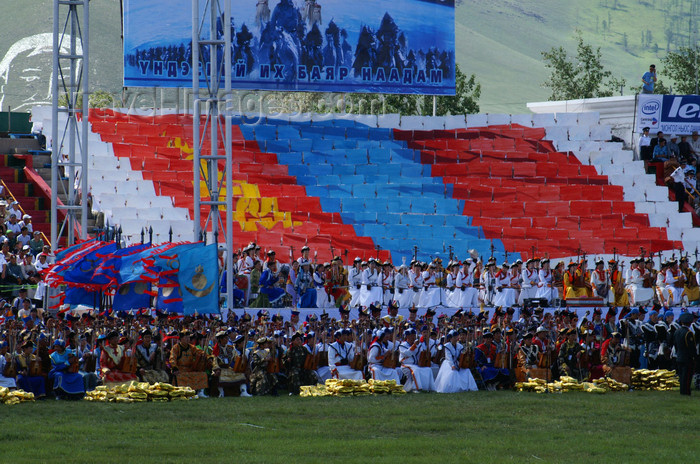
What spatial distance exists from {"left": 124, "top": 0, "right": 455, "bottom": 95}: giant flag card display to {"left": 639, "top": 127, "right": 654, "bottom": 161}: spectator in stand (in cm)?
760

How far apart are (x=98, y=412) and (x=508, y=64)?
547 feet

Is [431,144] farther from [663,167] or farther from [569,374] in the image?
[569,374]

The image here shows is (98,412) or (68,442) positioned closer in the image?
(68,442)

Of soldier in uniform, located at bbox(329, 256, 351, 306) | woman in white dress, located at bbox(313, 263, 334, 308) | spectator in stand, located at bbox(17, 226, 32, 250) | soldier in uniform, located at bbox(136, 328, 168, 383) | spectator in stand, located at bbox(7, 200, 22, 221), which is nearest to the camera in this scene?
soldier in uniform, located at bbox(136, 328, 168, 383)

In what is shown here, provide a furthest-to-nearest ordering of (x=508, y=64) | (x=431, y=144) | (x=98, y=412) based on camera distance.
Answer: (x=508, y=64) → (x=431, y=144) → (x=98, y=412)

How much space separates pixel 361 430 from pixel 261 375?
199 inches

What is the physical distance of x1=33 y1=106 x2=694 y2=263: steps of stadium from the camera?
3178 cm

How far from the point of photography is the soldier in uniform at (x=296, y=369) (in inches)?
776

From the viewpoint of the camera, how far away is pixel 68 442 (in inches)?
526

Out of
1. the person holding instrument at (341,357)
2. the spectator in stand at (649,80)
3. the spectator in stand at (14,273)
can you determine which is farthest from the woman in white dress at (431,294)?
the spectator in stand at (649,80)

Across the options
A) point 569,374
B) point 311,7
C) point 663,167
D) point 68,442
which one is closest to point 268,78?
point 311,7

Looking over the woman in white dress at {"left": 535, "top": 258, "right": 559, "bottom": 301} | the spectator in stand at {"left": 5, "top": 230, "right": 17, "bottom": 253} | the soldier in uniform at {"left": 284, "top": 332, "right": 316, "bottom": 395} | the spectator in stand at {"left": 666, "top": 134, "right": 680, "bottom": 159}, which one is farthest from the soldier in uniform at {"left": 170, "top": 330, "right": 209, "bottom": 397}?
the spectator in stand at {"left": 666, "top": 134, "right": 680, "bottom": 159}

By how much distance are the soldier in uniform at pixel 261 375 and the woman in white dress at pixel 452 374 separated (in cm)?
315

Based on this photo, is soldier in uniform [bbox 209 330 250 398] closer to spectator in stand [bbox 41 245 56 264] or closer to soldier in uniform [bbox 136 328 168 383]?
soldier in uniform [bbox 136 328 168 383]
